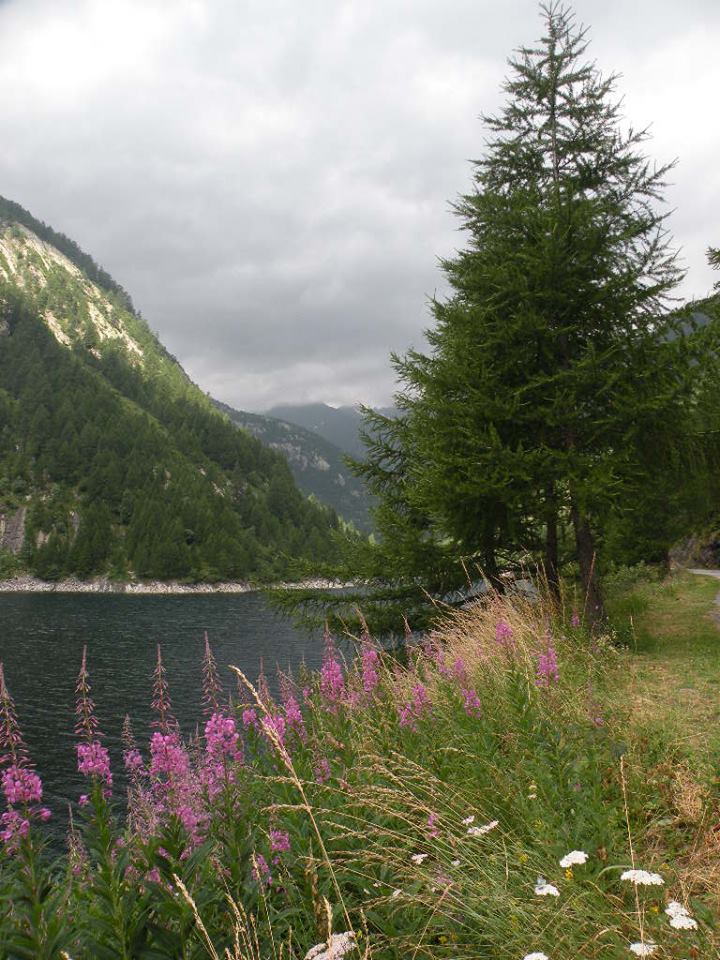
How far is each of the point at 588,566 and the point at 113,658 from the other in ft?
140

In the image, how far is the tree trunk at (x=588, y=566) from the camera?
Answer: 472 inches

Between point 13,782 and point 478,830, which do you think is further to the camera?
point 478,830

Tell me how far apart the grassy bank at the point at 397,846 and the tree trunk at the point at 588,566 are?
20.6ft

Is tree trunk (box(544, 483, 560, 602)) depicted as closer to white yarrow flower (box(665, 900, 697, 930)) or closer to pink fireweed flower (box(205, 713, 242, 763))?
pink fireweed flower (box(205, 713, 242, 763))

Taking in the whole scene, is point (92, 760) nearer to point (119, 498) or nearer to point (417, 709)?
point (417, 709)

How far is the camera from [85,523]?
14062 centimetres

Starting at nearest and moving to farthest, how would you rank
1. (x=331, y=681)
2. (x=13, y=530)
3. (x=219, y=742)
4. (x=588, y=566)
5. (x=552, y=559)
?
(x=219, y=742) → (x=331, y=681) → (x=588, y=566) → (x=552, y=559) → (x=13, y=530)

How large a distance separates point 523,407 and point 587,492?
247 cm

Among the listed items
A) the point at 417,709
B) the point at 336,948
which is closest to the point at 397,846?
the point at 336,948

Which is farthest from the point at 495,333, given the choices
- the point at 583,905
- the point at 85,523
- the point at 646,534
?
Answer: the point at 85,523

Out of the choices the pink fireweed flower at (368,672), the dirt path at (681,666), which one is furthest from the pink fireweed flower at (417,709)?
the dirt path at (681,666)

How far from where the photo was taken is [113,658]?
46250 mm

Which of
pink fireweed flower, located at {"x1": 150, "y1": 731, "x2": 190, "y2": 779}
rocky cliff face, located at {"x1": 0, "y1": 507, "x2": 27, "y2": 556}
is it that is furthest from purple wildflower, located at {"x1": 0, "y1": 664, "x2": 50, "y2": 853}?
Result: rocky cliff face, located at {"x1": 0, "y1": 507, "x2": 27, "y2": 556}

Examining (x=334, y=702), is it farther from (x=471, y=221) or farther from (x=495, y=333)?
(x=471, y=221)
